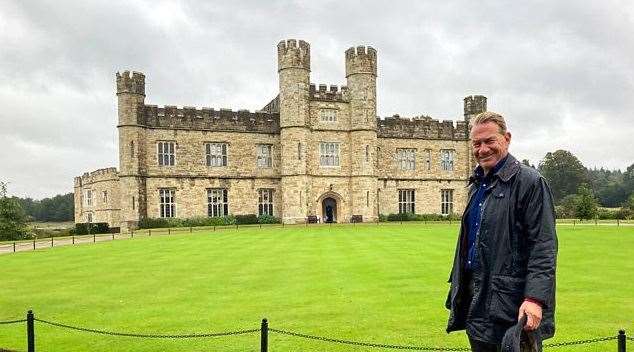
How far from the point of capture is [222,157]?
137 feet

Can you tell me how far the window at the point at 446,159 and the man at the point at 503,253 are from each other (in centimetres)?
4478

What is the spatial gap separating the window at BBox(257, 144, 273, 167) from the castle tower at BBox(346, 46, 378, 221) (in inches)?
259

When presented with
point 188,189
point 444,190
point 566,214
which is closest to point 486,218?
point 188,189

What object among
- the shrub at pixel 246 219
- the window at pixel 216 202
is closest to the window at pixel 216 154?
the window at pixel 216 202

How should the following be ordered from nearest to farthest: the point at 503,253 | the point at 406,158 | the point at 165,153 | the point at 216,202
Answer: the point at 503,253, the point at 165,153, the point at 216,202, the point at 406,158

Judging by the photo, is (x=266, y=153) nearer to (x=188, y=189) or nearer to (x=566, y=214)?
(x=188, y=189)

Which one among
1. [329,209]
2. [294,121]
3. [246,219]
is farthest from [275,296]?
[329,209]

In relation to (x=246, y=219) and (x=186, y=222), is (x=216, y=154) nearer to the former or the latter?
(x=246, y=219)

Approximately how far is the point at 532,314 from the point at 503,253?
0.43 meters

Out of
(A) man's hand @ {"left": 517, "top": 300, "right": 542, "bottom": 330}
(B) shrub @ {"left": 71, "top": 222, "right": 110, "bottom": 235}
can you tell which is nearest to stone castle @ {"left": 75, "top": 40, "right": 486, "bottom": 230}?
(B) shrub @ {"left": 71, "top": 222, "right": 110, "bottom": 235}

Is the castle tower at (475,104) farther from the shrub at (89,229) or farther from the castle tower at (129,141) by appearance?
the shrub at (89,229)

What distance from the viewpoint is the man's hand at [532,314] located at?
329 cm

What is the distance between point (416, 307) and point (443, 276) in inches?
135

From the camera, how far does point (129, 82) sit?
125ft
